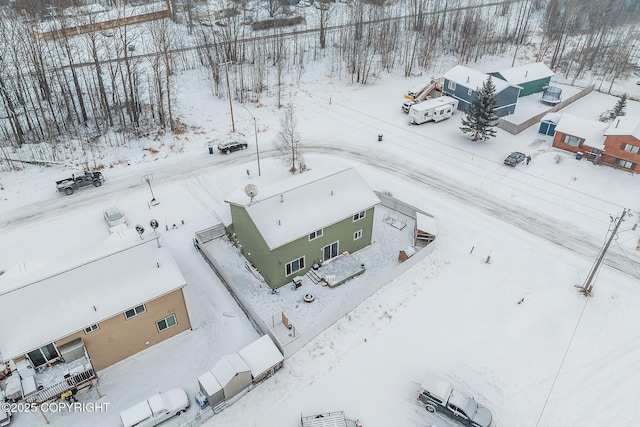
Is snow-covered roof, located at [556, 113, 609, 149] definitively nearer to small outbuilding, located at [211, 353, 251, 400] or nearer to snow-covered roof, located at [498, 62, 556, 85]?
snow-covered roof, located at [498, 62, 556, 85]

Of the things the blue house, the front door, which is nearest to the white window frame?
the front door

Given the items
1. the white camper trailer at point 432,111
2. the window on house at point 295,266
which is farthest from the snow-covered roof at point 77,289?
the white camper trailer at point 432,111

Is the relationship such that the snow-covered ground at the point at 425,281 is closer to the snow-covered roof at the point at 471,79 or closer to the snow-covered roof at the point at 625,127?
the snow-covered roof at the point at 625,127

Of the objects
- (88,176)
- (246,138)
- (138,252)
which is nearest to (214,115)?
(246,138)

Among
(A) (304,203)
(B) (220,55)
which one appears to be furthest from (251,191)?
(B) (220,55)

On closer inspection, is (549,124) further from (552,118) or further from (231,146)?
(231,146)
